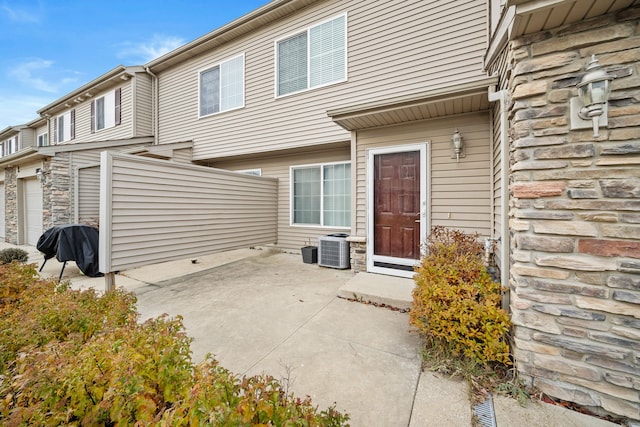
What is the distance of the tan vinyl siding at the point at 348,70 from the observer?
15.6 ft

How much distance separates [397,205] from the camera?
15.0ft

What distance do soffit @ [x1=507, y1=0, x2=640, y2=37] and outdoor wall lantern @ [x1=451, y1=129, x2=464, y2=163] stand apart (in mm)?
2073

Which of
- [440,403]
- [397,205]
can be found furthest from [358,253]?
[440,403]

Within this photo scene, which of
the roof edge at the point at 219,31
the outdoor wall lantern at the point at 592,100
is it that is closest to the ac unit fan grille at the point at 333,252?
the outdoor wall lantern at the point at 592,100

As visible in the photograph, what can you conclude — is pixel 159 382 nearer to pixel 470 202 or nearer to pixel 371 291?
pixel 371 291

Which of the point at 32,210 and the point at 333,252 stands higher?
the point at 32,210

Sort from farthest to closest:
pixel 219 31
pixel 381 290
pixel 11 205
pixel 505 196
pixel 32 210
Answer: pixel 11 205, pixel 32 210, pixel 219 31, pixel 381 290, pixel 505 196

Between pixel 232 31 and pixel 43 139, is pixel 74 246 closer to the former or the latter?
pixel 232 31

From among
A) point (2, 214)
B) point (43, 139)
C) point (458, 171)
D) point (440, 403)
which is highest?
point (43, 139)

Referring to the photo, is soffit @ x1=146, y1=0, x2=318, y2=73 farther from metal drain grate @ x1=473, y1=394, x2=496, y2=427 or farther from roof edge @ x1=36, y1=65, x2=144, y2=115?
metal drain grate @ x1=473, y1=394, x2=496, y2=427

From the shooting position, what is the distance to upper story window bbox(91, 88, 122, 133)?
9457 mm

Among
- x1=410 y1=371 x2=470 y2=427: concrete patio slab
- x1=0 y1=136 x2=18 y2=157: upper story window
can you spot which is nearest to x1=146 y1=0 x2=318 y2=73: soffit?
x1=410 y1=371 x2=470 y2=427: concrete patio slab

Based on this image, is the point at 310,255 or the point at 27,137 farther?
the point at 27,137

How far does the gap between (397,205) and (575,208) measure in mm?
2724
